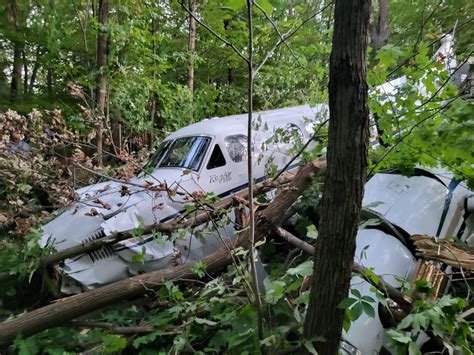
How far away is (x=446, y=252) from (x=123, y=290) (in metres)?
2.83

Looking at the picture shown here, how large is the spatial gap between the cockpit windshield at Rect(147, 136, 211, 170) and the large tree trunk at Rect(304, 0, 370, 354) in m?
3.95

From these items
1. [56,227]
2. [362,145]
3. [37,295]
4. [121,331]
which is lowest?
[37,295]

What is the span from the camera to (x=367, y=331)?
2.72 m

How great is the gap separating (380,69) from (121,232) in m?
3.15

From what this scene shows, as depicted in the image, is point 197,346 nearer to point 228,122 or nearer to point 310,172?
point 310,172

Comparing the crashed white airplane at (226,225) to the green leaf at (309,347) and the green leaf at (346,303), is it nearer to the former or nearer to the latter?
the green leaf at (346,303)

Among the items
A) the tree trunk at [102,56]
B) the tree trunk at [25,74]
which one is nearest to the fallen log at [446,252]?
the tree trunk at [102,56]

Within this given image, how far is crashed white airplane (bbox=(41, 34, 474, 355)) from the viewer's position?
329cm

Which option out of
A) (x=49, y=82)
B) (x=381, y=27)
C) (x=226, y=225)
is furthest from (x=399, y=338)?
(x=49, y=82)

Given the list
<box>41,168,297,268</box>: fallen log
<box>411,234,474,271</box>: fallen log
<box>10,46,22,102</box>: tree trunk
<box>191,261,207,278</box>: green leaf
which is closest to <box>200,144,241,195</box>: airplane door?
<box>41,168,297,268</box>: fallen log

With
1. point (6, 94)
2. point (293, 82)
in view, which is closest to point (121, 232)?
point (293, 82)

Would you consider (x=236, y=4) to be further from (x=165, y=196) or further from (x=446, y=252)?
(x=165, y=196)

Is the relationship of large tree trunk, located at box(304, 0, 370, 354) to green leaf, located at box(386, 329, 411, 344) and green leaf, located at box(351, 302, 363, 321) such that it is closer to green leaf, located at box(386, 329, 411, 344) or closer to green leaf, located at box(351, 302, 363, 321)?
green leaf, located at box(351, 302, 363, 321)

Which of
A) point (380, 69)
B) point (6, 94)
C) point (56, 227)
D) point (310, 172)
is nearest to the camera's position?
point (380, 69)
